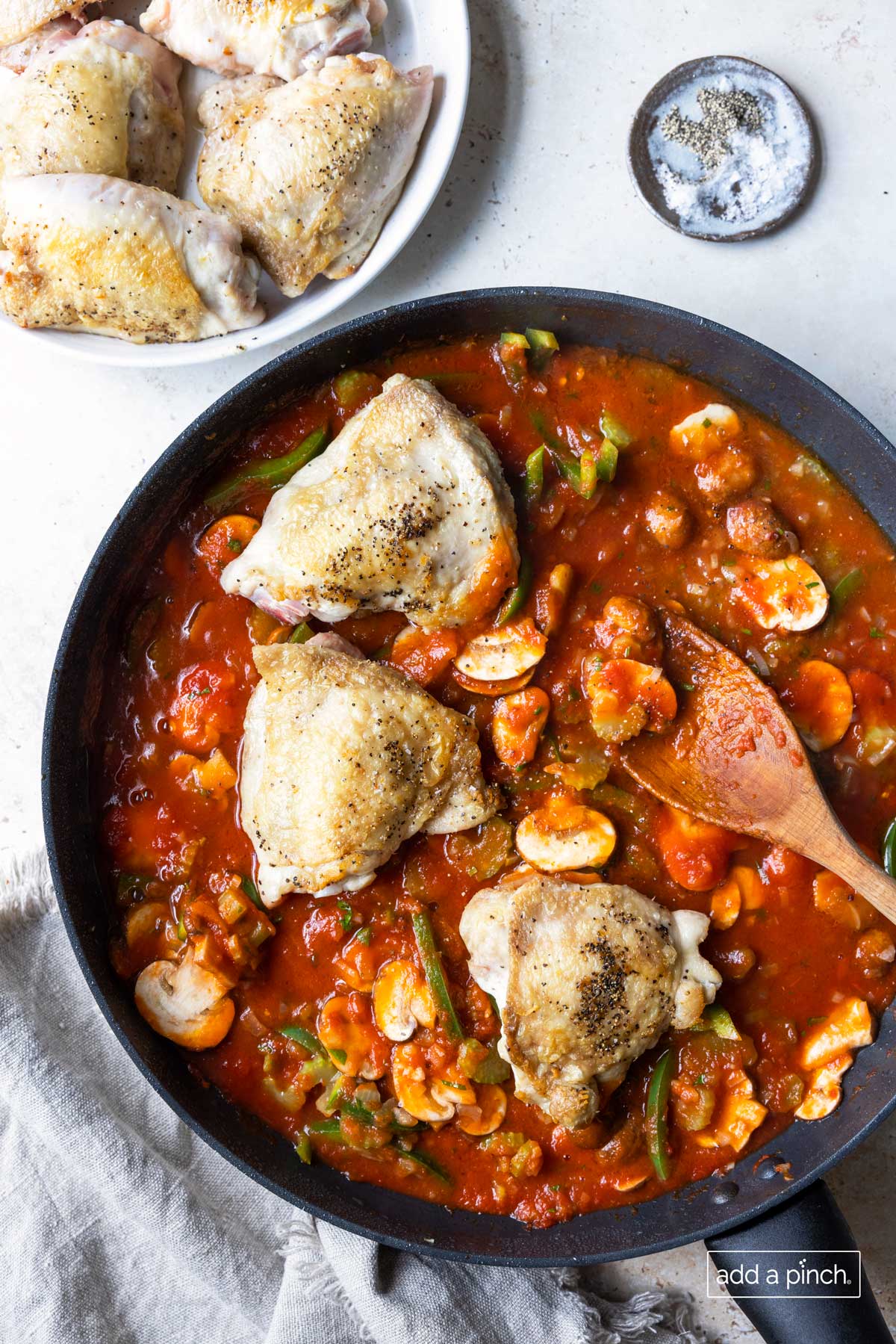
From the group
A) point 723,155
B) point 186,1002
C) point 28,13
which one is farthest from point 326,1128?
point 28,13

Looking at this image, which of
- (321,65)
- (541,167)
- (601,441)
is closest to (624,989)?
(601,441)

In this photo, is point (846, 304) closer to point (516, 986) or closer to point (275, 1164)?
point (516, 986)

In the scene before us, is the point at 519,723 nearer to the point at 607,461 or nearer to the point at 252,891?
the point at 607,461

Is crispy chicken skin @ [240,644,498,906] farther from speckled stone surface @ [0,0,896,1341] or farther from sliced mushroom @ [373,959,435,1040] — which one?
speckled stone surface @ [0,0,896,1341]

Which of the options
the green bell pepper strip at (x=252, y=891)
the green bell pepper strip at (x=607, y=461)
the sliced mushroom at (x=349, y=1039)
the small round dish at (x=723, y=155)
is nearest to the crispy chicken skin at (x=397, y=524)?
the green bell pepper strip at (x=607, y=461)

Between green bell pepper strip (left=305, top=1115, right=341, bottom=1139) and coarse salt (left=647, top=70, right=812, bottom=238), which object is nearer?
green bell pepper strip (left=305, top=1115, right=341, bottom=1139)

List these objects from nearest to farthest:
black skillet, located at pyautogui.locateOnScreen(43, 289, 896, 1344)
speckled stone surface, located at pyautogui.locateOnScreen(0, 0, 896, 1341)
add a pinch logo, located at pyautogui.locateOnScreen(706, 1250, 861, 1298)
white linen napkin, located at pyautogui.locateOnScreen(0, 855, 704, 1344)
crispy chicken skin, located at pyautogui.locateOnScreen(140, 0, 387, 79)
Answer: add a pinch logo, located at pyautogui.locateOnScreen(706, 1250, 861, 1298)
black skillet, located at pyautogui.locateOnScreen(43, 289, 896, 1344)
crispy chicken skin, located at pyautogui.locateOnScreen(140, 0, 387, 79)
white linen napkin, located at pyautogui.locateOnScreen(0, 855, 704, 1344)
speckled stone surface, located at pyautogui.locateOnScreen(0, 0, 896, 1341)

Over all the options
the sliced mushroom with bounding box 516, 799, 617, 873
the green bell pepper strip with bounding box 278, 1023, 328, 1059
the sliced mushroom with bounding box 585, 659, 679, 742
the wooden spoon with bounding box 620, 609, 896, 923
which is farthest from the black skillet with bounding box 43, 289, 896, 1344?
the sliced mushroom with bounding box 516, 799, 617, 873
